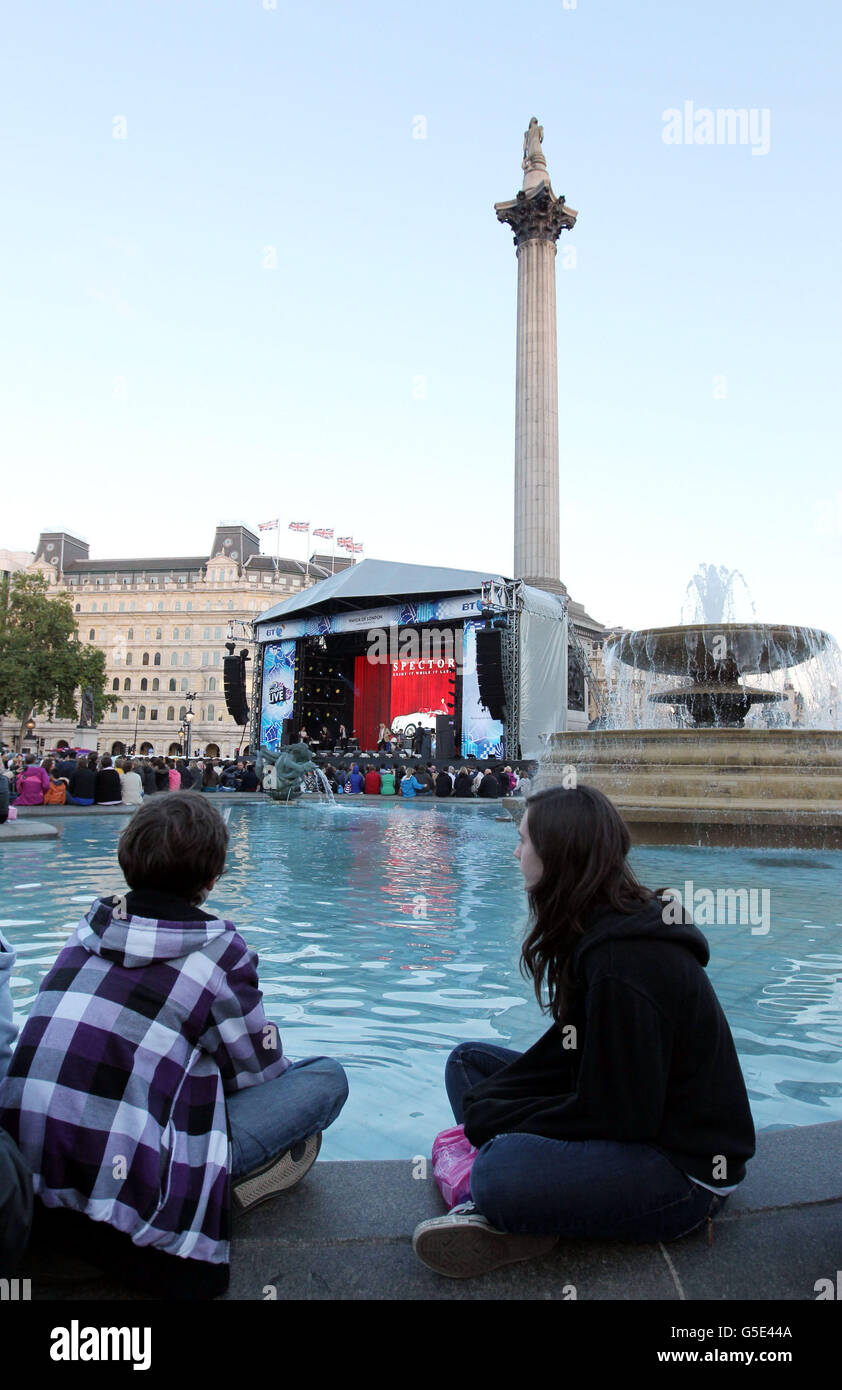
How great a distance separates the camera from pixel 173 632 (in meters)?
86.2

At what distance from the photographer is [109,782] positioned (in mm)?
18156

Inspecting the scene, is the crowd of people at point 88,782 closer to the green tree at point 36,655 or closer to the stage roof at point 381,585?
the stage roof at point 381,585

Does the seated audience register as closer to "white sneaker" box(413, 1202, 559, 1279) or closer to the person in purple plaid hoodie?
the person in purple plaid hoodie

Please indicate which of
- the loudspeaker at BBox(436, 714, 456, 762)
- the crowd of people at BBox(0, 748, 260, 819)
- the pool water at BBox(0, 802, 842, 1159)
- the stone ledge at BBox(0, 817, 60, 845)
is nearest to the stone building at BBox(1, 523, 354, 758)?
the loudspeaker at BBox(436, 714, 456, 762)

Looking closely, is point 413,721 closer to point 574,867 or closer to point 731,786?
point 731,786

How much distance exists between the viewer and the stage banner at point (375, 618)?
28281mm

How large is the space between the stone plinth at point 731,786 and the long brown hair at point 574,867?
9.03m

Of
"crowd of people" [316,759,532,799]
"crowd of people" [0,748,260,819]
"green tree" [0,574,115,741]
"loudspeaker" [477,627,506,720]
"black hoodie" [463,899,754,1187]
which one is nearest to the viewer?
"black hoodie" [463,899,754,1187]

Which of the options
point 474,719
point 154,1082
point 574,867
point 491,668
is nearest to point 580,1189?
point 574,867

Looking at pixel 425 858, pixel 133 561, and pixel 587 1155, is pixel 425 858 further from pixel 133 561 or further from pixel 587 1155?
pixel 133 561

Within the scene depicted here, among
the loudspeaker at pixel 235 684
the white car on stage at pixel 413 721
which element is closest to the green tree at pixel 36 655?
the loudspeaker at pixel 235 684

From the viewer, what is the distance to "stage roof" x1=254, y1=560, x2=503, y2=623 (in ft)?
93.0

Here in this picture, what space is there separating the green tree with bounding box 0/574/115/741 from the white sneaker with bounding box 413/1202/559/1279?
57.5 metres
